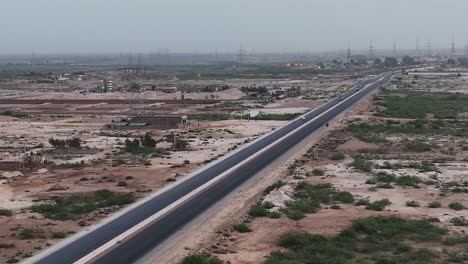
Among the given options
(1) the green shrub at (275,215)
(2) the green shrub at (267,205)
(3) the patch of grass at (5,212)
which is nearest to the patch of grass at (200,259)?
(1) the green shrub at (275,215)

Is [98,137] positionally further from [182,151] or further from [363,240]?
[363,240]

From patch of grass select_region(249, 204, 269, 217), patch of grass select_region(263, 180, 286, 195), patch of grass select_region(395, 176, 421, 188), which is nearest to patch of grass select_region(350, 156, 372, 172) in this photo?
patch of grass select_region(395, 176, 421, 188)

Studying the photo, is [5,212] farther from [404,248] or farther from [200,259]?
[404,248]

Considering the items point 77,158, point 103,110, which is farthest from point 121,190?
point 103,110

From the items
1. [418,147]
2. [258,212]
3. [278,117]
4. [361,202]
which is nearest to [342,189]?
[361,202]

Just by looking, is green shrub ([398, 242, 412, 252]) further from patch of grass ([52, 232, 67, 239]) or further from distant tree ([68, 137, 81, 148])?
distant tree ([68, 137, 81, 148])

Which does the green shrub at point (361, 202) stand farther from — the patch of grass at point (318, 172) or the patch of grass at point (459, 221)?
the patch of grass at point (318, 172)

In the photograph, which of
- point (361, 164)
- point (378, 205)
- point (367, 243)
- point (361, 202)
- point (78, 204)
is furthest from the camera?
point (361, 164)
